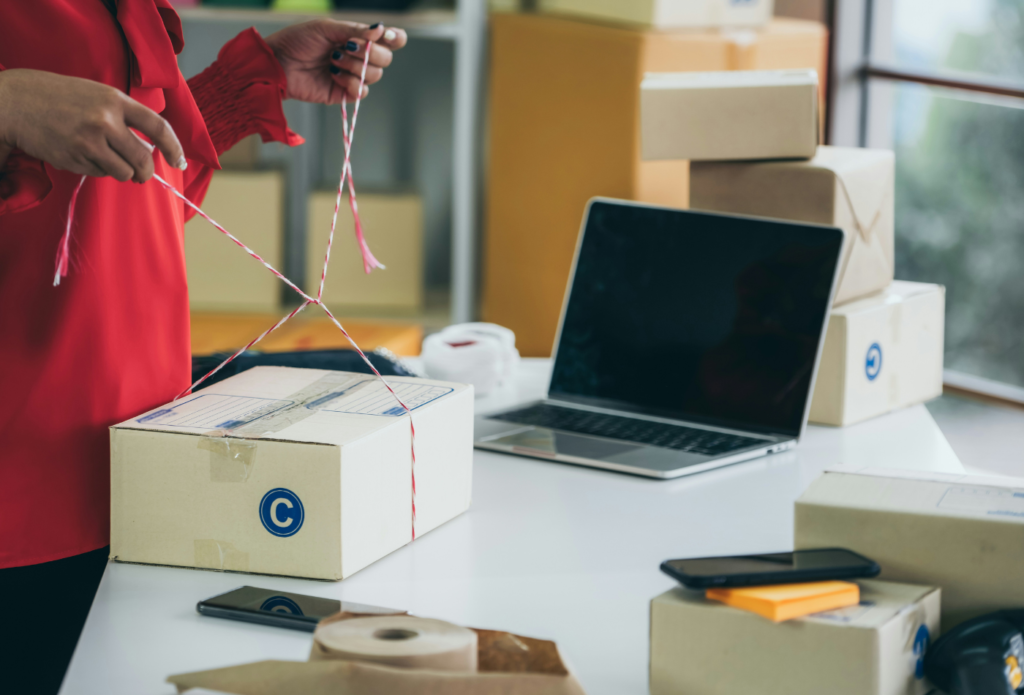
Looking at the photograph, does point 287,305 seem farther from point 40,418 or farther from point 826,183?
point 40,418

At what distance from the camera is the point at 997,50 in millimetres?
2449

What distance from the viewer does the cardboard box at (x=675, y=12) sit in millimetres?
2277

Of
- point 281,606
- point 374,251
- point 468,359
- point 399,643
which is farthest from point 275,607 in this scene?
point 374,251

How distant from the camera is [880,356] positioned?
1267 millimetres

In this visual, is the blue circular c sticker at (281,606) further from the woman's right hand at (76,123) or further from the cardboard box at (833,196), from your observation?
the cardboard box at (833,196)

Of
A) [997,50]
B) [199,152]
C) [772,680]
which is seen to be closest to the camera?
[772,680]

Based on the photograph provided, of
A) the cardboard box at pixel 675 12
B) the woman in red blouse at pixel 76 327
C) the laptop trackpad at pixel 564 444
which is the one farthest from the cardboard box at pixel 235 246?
the woman in red blouse at pixel 76 327

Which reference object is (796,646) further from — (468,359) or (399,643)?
(468,359)

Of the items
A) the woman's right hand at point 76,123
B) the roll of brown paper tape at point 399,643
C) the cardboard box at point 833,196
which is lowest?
the roll of brown paper tape at point 399,643

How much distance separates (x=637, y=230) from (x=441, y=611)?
2.24 feet

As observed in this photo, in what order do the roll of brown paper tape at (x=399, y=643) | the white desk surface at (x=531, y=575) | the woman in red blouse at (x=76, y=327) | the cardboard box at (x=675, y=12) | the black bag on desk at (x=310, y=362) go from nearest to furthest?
the roll of brown paper tape at (x=399, y=643) → the white desk surface at (x=531, y=575) → the woman in red blouse at (x=76, y=327) → the black bag on desk at (x=310, y=362) → the cardboard box at (x=675, y=12)

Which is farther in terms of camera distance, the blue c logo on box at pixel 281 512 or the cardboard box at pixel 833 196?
the cardboard box at pixel 833 196

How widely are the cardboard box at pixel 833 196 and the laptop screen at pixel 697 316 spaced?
8cm

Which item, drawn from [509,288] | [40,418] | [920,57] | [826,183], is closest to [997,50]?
[920,57]
